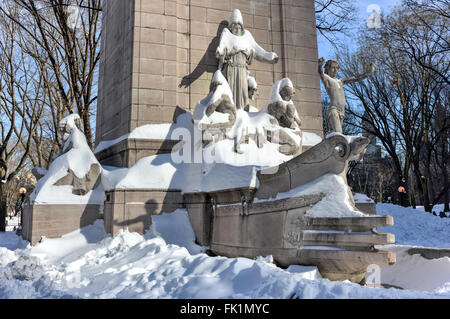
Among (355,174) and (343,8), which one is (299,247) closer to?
(343,8)

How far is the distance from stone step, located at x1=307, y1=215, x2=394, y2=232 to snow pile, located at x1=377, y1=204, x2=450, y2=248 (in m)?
7.96

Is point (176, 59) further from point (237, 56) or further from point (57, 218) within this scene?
point (57, 218)

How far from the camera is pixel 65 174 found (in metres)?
8.43

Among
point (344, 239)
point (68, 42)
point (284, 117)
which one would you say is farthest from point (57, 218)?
point (68, 42)

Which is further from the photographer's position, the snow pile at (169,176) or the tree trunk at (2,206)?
the tree trunk at (2,206)

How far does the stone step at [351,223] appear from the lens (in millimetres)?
4535

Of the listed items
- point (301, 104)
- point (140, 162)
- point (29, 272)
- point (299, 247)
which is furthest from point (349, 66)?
point (29, 272)

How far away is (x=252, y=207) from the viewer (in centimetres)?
619

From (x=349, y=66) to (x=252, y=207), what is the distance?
19367 mm

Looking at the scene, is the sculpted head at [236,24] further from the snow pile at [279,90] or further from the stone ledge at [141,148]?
the stone ledge at [141,148]

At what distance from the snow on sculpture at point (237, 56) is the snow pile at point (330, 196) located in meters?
4.59

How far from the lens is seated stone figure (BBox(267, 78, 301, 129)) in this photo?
831 cm

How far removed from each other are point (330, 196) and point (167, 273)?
8.12 ft

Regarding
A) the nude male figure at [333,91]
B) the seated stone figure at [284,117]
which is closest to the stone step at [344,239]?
the seated stone figure at [284,117]
